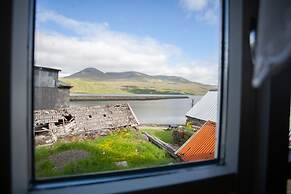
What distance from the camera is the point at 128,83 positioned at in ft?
3.13

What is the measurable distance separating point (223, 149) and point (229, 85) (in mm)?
192

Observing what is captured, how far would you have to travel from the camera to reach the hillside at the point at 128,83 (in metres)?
0.87

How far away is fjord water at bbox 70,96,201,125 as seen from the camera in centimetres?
96

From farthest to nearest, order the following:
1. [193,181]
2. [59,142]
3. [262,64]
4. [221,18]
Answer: [59,142], [221,18], [193,181], [262,64]

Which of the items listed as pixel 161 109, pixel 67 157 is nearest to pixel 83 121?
pixel 67 157

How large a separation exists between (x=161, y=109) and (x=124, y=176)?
0.36m

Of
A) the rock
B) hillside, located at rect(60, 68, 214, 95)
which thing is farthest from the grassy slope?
the rock

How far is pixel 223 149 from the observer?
733 millimetres

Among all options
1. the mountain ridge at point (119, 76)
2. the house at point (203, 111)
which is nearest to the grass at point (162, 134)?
the house at point (203, 111)

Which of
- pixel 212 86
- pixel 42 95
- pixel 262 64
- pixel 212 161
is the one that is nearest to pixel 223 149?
pixel 212 161

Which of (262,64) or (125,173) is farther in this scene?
(125,173)

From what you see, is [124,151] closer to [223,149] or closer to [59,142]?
[59,142]

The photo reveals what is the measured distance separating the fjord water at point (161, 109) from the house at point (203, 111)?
3cm

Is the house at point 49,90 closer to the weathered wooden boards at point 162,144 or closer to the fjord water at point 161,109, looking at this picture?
the fjord water at point 161,109
